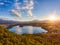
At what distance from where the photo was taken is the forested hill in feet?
8.23

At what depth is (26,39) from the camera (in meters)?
2.60

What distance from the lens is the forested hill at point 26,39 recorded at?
2510 mm

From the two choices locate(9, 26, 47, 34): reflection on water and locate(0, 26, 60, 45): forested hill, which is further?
locate(9, 26, 47, 34): reflection on water

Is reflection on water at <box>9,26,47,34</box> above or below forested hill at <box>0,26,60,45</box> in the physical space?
above

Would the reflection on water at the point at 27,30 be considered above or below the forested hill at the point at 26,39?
above

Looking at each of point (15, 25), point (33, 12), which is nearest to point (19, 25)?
point (15, 25)

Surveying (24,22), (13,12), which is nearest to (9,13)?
(13,12)

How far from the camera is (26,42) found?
2.58m

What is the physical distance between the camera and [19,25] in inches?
106

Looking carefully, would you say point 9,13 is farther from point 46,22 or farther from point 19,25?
point 46,22

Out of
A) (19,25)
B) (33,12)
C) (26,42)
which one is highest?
(33,12)

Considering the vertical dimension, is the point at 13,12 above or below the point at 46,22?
above

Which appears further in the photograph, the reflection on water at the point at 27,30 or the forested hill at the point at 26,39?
the reflection on water at the point at 27,30

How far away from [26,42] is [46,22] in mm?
398
